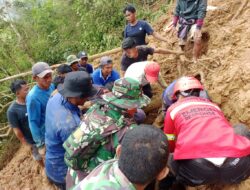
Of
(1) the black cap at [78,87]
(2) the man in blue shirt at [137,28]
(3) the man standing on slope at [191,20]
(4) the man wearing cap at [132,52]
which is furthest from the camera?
(2) the man in blue shirt at [137,28]

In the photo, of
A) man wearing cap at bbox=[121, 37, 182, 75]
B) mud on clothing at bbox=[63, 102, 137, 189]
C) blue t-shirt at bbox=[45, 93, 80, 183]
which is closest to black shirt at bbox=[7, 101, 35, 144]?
blue t-shirt at bbox=[45, 93, 80, 183]

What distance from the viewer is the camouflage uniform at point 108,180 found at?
5.30 feet

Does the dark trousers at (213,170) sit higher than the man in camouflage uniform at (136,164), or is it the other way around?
the man in camouflage uniform at (136,164)

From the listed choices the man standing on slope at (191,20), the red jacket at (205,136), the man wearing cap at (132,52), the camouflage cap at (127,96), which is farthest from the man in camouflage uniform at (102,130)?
the man standing on slope at (191,20)

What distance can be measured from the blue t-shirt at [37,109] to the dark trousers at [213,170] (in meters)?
1.80

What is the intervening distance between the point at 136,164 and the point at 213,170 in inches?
45.0

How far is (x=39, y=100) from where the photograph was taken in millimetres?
3723

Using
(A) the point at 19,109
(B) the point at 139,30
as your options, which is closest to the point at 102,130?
(A) the point at 19,109

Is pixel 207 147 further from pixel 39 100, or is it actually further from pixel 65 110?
pixel 39 100

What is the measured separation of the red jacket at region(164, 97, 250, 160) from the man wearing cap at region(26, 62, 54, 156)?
1789 millimetres

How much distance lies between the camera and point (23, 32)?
14234 mm

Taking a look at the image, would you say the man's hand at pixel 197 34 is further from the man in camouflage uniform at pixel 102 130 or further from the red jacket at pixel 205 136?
the man in camouflage uniform at pixel 102 130

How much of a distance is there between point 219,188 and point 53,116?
1.81m

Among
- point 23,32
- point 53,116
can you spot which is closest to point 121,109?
point 53,116
